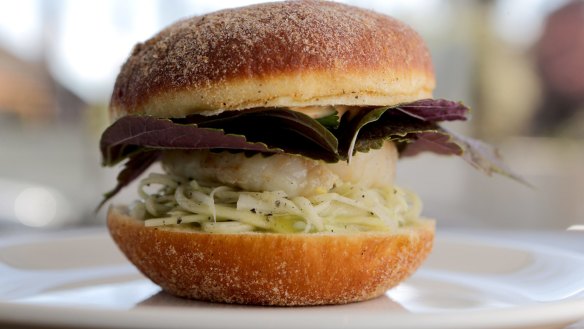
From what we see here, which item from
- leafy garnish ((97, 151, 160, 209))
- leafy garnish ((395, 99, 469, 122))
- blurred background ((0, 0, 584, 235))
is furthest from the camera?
blurred background ((0, 0, 584, 235))

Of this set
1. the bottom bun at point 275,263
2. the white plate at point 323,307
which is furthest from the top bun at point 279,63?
the white plate at point 323,307

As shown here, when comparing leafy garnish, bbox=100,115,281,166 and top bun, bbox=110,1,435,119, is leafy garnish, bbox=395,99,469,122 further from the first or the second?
leafy garnish, bbox=100,115,281,166

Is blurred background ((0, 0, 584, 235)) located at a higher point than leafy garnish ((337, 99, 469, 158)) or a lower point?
higher

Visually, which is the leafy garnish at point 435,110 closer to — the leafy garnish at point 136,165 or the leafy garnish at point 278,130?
the leafy garnish at point 278,130

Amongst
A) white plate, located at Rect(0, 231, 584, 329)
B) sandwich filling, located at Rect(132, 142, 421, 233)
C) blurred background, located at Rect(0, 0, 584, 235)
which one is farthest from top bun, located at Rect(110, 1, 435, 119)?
blurred background, located at Rect(0, 0, 584, 235)

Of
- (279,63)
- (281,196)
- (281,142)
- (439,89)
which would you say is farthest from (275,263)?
(439,89)

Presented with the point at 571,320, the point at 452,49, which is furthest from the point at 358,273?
the point at 452,49

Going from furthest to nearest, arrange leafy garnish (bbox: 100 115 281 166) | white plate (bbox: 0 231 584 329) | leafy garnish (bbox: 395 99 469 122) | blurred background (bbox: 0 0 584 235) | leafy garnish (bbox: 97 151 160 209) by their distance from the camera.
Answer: blurred background (bbox: 0 0 584 235) → leafy garnish (bbox: 97 151 160 209) → leafy garnish (bbox: 395 99 469 122) → leafy garnish (bbox: 100 115 281 166) → white plate (bbox: 0 231 584 329)

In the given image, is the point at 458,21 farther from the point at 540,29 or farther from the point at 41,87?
the point at 41,87
